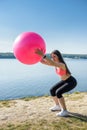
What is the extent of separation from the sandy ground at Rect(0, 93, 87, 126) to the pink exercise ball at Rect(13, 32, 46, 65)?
6.10 ft

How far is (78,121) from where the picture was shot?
24.7ft

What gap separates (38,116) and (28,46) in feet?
7.80

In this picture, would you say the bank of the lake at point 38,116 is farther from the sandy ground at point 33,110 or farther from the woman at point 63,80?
the woman at point 63,80

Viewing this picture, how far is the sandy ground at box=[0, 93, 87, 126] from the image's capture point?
7843 mm

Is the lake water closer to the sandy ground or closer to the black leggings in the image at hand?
the sandy ground

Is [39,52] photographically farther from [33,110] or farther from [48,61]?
[33,110]

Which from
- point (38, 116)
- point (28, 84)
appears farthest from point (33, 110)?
point (28, 84)

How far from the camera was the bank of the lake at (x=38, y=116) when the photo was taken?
7.14 m

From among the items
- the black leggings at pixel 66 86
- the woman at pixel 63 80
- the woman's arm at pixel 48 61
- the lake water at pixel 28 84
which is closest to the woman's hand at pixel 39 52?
the woman's arm at pixel 48 61

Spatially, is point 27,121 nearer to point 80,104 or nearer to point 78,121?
point 78,121

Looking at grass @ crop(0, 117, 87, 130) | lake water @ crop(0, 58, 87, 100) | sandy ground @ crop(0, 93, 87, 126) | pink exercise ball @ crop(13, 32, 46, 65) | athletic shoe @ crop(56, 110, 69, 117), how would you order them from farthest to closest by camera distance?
lake water @ crop(0, 58, 87, 100) < athletic shoe @ crop(56, 110, 69, 117) < sandy ground @ crop(0, 93, 87, 126) < grass @ crop(0, 117, 87, 130) < pink exercise ball @ crop(13, 32, 46, 65)

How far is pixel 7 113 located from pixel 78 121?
7.75 feet

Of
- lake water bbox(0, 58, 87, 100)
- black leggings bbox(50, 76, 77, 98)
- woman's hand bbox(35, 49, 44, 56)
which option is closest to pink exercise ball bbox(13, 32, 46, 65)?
woman's hand bbox(35, 49, 44, 56)

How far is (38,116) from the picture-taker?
8.02 m
